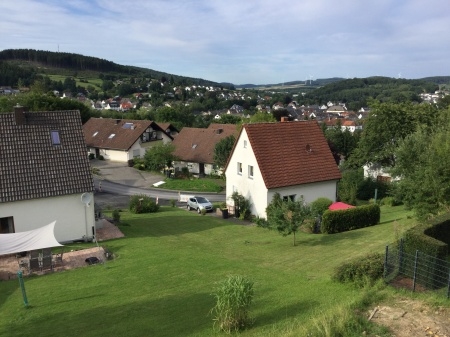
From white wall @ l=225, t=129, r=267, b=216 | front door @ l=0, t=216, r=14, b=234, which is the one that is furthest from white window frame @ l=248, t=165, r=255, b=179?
front door @ l=0, t=216, r=14, b=234

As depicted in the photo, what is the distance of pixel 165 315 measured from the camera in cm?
1249

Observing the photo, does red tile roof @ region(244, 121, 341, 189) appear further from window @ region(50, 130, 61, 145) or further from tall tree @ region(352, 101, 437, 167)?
window @ region(50, 130, 61, 145)

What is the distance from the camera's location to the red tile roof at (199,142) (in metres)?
58.8

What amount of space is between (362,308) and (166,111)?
297 feet

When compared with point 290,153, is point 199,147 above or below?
below

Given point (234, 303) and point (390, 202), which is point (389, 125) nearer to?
point (390, 202)

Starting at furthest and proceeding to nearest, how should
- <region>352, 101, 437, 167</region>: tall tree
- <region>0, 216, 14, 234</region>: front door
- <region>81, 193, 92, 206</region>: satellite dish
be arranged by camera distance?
<region>352, 101, 437, 167</region>: tall tree < <region>81, 193, 92, 206</region>: satellite dish < <region>0, 216, 14, 234</region>: front door

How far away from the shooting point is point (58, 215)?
2275 centimetres

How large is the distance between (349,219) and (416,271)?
1280 centimetres

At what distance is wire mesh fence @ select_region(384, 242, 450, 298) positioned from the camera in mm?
12773

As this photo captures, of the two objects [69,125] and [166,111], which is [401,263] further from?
[166,111]

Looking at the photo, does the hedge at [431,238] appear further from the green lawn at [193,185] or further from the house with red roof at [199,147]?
the house with red roof at [199,147]

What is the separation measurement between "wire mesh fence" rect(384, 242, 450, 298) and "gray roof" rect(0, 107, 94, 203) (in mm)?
16639

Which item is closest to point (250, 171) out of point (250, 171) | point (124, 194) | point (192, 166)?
point (250, 171)
